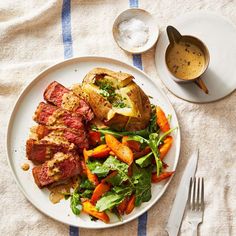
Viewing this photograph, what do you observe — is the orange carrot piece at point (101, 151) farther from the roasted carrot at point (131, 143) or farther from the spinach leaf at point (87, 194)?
the spinach leaf at point (87, 194)

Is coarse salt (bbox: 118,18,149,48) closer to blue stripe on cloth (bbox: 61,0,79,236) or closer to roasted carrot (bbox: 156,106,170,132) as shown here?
blue stripe on cloth (bbox: 61,0,79,236)

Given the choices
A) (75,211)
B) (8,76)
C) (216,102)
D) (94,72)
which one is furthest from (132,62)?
(75,211)

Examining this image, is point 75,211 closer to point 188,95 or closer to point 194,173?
point 194,173

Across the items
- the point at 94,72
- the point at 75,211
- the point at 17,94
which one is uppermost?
the point at 94,72

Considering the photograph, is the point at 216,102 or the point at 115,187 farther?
the point at 216,102

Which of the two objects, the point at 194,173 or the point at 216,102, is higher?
the point at 216,102

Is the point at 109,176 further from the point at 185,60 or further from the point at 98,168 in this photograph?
the point at 185,60
